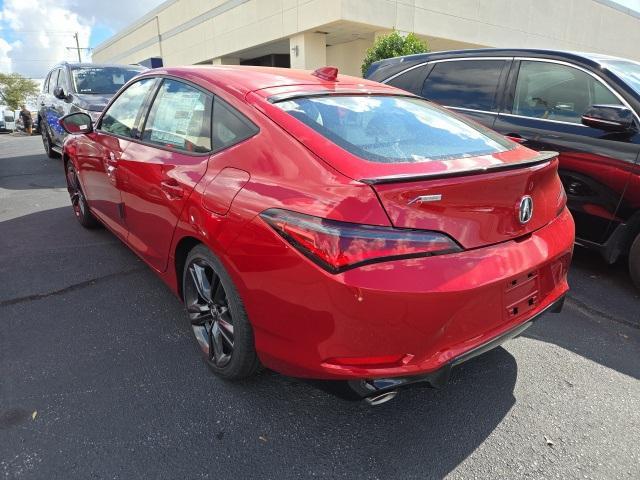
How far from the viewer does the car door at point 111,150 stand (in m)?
3.24

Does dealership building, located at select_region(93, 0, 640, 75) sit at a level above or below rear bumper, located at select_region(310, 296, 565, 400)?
above

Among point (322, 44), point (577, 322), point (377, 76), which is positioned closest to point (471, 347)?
point (577, 322)

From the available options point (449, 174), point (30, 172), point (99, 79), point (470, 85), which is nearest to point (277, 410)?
point (449, 174)

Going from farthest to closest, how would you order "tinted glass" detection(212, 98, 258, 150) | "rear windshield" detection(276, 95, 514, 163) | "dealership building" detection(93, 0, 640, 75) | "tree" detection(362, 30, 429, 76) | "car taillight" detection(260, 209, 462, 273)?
"dealership building" detection(93, 0, 640, 75), "tree" detection(362, 30, 429, 76), "tinted glass" detection(212, 98, 258, 150), "rear windshield" detection(276, 95, 514, 163), "car taillight" detection(260, 209, 462, 273)

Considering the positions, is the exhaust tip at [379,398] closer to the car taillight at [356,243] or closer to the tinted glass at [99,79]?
the car taillight at [356,243]

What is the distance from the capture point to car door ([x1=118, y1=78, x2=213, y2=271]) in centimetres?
242

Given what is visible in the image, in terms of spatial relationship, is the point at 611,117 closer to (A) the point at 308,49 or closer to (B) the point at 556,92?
(B) the point at 556,92

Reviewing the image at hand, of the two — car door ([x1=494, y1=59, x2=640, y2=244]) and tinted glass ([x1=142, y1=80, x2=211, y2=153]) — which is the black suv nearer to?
tinted glass ([x1=142, y1=80, x2=211, y2=153])

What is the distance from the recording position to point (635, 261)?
11.2 feet

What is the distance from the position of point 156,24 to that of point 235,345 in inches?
1608

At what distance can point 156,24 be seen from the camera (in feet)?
120

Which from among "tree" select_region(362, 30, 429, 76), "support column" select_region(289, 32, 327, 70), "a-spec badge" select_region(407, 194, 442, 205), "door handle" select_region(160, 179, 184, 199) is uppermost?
"support column" select_region(289, 32, 327, 70)

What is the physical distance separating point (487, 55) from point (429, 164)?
314 cm

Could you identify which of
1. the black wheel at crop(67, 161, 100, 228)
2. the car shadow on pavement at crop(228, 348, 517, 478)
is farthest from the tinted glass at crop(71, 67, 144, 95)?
the car shadow on pavement at crop(228, 348, 517, 478)
